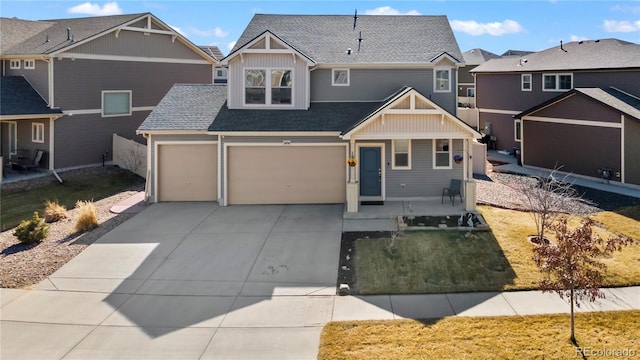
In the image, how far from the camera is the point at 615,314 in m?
9.39

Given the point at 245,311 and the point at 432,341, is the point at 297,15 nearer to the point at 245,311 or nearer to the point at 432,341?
the point at 245,311

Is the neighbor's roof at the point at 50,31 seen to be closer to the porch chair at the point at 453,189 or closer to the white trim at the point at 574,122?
the porch chair at the point at 453,189

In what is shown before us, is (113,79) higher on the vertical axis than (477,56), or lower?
lower

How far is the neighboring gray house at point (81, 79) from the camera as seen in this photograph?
23008 mm

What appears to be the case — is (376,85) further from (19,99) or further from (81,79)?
(19,99)

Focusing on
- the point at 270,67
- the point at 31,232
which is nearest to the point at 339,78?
the point at 270,67

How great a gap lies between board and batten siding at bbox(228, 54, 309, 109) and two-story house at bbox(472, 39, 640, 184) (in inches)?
551

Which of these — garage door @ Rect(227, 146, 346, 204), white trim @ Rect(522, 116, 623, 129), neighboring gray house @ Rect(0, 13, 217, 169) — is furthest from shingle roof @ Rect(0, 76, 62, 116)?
white trim @ Rect(522, 116, 623, 129)

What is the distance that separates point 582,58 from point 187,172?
77.6 ft

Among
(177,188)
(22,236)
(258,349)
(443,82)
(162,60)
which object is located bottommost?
(258,349)

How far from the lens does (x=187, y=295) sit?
10789 mm

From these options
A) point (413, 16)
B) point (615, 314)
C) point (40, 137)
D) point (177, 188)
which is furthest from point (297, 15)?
point (615, 314)

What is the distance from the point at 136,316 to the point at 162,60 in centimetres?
2194

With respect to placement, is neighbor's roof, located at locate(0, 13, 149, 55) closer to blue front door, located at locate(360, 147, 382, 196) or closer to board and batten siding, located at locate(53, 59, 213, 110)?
board and batten siding, located at locate(53, 59, 213, 110)
